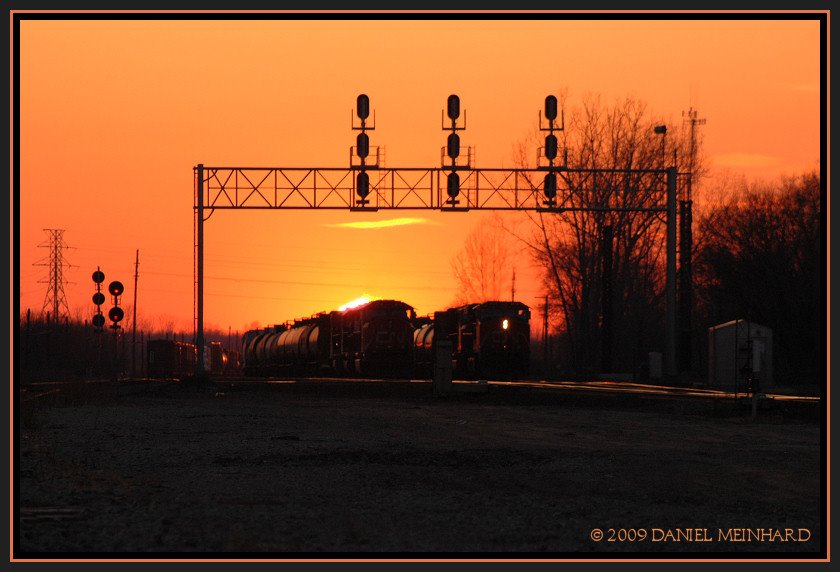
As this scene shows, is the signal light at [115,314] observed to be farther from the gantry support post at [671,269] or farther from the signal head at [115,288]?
the gantry support post at [671,269]

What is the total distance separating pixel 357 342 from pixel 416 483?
39114 millimetres

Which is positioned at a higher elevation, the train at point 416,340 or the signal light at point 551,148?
the signal light at point 551,148

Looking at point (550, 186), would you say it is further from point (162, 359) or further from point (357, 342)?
point (162, 359)

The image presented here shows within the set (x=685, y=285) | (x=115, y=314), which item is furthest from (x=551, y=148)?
(x=115, y=314)

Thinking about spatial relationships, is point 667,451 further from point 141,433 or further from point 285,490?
point 141,433

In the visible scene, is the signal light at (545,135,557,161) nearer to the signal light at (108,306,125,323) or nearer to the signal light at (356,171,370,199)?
the signal light at (356,171,370,199)

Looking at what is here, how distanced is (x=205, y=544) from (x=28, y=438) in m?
12.6

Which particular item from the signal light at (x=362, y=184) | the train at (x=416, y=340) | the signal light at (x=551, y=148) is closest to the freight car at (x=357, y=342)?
the train at (x=416, y=340)

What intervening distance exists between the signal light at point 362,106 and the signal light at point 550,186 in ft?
23.9

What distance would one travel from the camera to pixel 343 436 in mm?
22438

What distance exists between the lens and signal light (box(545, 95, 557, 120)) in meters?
44.7

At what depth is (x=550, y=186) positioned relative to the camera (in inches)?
1795

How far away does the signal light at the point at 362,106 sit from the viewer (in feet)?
143

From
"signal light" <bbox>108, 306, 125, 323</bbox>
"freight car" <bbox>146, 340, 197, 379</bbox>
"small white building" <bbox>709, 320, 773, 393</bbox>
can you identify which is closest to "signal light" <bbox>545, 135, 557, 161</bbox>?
"small white building" <bbox>709, 320, 773, 393</bbox>
